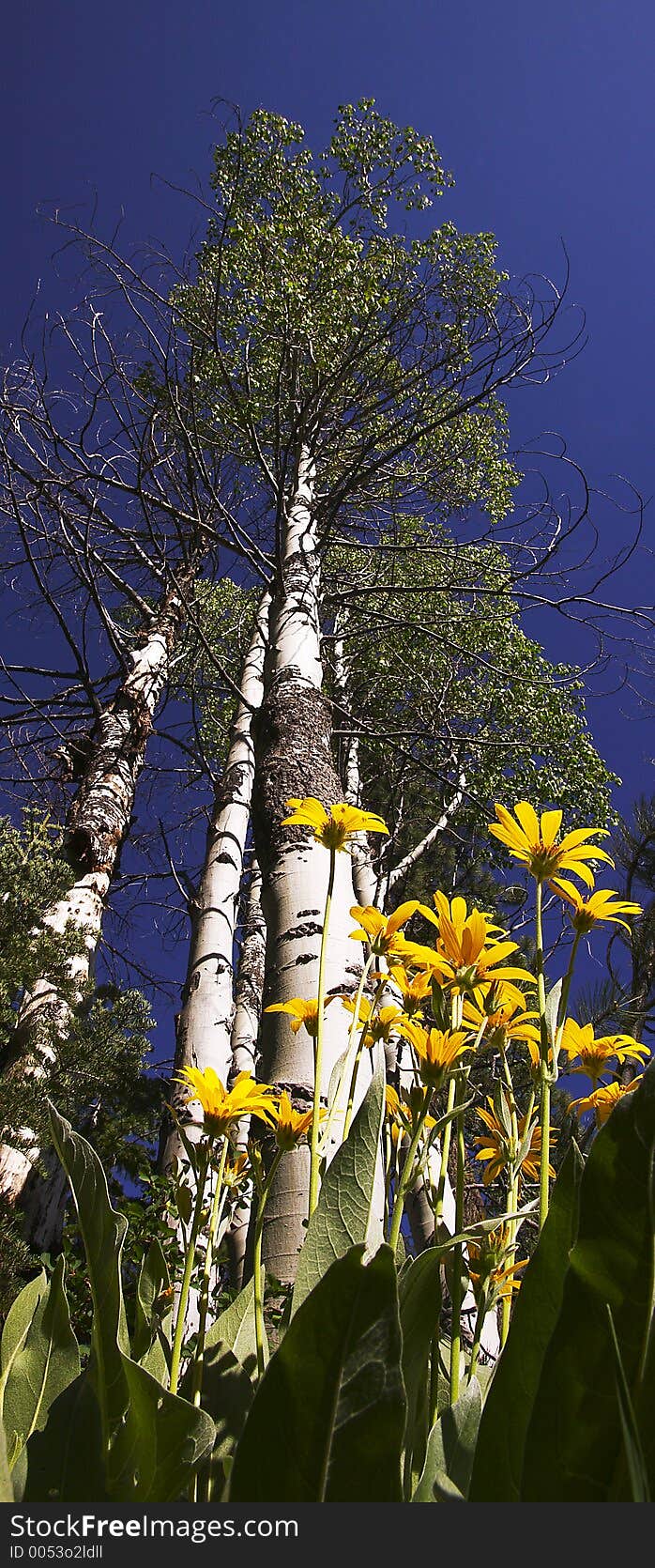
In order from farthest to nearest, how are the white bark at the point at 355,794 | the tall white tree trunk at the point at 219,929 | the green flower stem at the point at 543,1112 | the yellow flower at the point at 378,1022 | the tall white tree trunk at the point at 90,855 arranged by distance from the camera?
the white bark at the point at 355,794 < the tall white tree trunk at the point at 219,929 < the tall white tree trunk at the point at 90,855 < the yellow flower at the point at 378,1022 < the green flower stem at the point at 543,1112

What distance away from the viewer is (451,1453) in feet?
1.38

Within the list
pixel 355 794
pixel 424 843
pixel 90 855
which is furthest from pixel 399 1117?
pixel 355 794

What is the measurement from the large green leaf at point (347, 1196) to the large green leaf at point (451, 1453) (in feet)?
0.30

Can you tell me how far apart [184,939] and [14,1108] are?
14.5ft

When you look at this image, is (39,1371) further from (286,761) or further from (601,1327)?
(286,761)

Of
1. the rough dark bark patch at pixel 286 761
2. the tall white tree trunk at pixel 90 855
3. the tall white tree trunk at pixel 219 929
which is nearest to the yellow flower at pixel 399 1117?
the rough dark bark patch at pixel 286 761

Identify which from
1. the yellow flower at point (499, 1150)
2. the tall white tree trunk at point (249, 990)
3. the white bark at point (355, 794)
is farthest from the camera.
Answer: the tall white tree trunk at point (249, 990)

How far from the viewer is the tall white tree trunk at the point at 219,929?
3.27 m

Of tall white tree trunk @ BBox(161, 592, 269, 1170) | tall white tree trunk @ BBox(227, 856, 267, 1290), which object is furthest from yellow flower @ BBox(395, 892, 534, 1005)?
tall white tree trunk @ BBox(227, 856, 267, 1290)

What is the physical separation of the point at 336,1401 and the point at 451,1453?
0.15 meters

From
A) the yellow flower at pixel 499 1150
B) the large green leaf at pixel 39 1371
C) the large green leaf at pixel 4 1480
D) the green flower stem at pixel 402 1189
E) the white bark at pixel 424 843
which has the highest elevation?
the white bark at pixel 424 843

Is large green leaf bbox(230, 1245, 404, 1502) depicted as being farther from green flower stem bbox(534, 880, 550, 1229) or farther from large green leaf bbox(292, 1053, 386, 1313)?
green flower stem bbox(534, 880, 550, 1229)

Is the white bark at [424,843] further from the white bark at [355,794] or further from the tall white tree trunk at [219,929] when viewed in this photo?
the tall white tree trunk at [219,929]

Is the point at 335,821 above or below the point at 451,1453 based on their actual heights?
above
